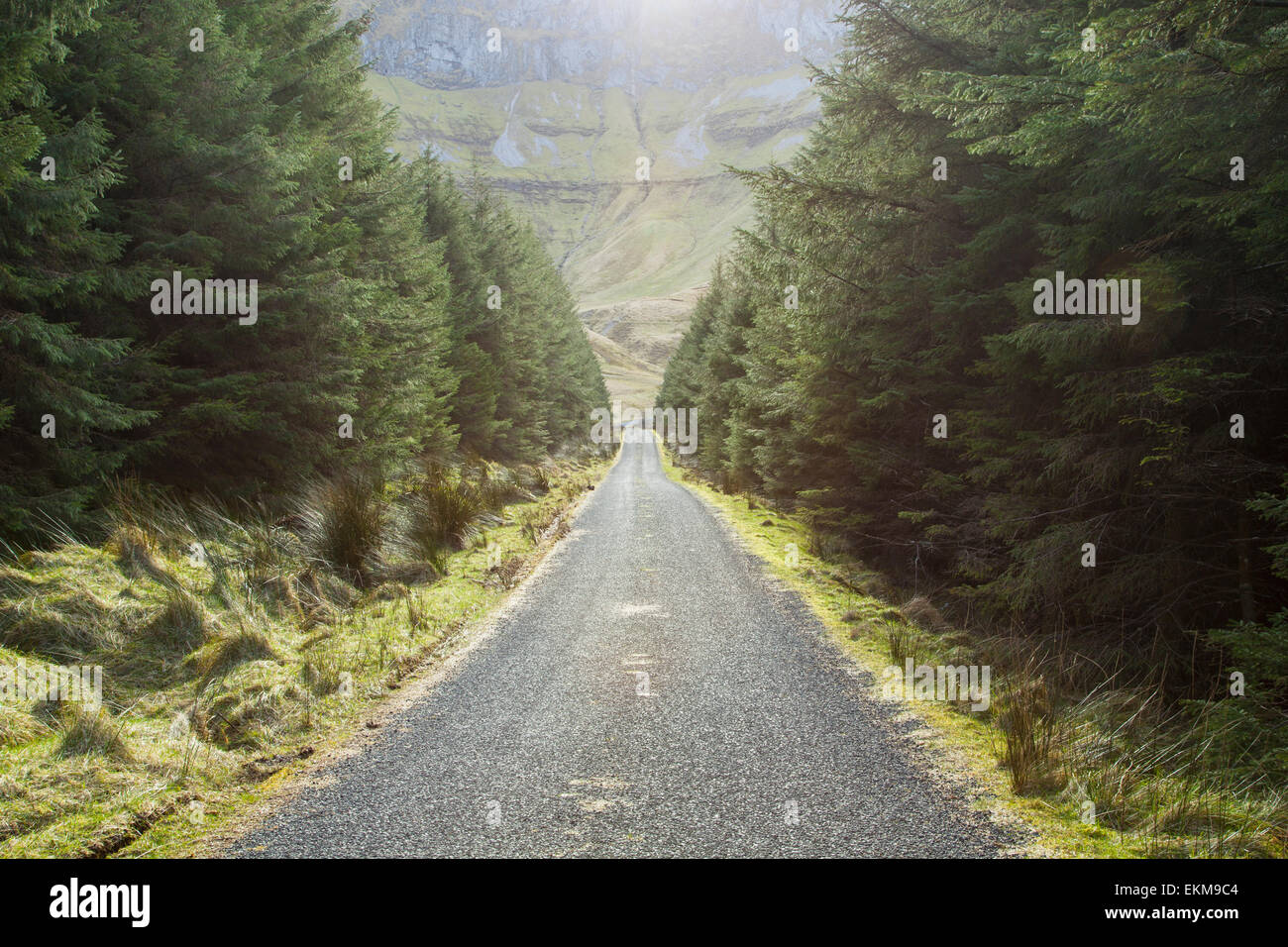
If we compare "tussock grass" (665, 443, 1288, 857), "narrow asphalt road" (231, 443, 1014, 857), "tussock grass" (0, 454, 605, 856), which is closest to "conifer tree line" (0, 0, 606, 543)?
"tussock grass" (0, 454, 605, 856)

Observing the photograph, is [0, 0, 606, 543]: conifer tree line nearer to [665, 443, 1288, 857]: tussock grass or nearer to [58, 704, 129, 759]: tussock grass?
[58, 704, 129, 759]: tussock grass

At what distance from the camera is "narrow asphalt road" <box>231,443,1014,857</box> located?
3449mm

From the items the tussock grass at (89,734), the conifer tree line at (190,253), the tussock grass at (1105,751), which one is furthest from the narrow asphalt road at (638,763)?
the conifer tree line at (190,253)

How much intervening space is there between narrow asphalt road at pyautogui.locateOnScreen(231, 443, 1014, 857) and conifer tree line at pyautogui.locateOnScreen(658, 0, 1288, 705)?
7.67 feet

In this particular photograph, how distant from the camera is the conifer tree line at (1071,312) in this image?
4527mm

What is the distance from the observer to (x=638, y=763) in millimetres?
4367

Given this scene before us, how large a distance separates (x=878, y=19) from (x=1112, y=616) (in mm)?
7800

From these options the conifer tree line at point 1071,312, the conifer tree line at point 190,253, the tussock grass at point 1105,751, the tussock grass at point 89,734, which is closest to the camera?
the tussock grass at point 1105,751

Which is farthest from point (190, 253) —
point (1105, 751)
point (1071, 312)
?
point (1105, 751)

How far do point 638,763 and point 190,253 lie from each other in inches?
312

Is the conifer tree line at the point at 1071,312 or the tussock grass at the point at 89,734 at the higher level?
the conifer tree line at the point at 1071,312

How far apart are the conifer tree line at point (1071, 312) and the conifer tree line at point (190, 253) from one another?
7.01m

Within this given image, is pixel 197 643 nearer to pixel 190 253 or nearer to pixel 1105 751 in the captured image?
pixel 190 253

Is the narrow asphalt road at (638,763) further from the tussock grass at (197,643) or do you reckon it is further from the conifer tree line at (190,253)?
the conifer tree line at (190,253)
